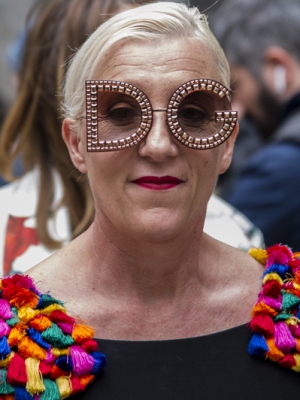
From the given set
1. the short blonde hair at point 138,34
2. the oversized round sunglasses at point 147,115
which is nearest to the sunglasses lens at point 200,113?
the oversized round sunglasses at point 147,115

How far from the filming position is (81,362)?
88.3 inches

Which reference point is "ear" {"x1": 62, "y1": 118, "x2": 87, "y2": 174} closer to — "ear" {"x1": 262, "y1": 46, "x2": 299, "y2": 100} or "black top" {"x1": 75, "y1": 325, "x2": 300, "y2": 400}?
"black top" {"x1": 75, "y1": 325, "x2": 300, "y2": 400}

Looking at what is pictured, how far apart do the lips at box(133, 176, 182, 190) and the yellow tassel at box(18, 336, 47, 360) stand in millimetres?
527

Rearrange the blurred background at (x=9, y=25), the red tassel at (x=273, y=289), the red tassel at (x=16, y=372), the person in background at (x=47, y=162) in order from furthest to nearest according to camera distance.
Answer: the blurred background at (x=9, y=25)
the person in background at (x=47, y=162)
the red tassel at (x=273, y=289)
the red tassel at (x=16, y=372)

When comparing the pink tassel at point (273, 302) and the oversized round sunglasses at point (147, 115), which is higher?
the oversized round sunglasses at point (147, 115)

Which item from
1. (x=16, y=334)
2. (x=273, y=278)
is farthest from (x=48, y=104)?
(x=16, y=334)

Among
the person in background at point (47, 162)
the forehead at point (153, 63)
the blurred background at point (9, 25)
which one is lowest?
the blurred background at point (9, 25)

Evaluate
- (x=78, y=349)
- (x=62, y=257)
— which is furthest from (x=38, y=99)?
(x=78, y=349)

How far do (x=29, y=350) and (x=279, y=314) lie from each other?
29.8 inches

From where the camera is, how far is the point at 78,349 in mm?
2270

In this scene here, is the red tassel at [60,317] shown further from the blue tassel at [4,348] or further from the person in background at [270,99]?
the person in background at [270,99]

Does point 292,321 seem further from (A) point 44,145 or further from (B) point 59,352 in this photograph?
(A) point 44,145

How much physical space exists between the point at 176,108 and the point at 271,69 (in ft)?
7.88

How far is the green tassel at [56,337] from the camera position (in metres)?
2.25
